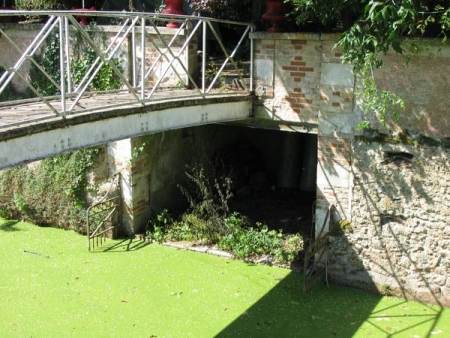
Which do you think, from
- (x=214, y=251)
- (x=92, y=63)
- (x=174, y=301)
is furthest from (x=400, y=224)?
(x=92, y=63)

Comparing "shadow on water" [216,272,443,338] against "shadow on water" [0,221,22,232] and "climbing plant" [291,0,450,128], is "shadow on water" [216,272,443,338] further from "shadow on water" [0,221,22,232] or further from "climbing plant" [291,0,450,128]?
"shadow on water" [0,221,22,232]

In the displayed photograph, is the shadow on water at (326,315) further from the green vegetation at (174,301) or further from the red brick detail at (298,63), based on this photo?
the red brick detail at (298,63)

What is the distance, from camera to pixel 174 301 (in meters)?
7.03

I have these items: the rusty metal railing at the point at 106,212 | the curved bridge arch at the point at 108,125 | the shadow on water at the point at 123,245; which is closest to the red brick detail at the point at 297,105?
the curved bridge arch at the point at 108,125

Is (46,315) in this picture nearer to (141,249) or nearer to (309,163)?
(141,249)

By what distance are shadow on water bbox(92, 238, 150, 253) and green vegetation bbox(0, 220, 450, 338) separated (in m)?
0.06

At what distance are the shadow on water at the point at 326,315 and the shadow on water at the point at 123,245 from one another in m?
2.28

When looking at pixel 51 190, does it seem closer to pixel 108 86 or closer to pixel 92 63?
pixel 108 86

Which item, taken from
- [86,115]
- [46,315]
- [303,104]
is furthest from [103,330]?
[303,104]

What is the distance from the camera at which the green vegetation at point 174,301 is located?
254 inches

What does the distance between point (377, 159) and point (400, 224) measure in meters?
0.83

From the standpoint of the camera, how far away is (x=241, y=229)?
28.1 feet

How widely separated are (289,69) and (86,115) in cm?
317

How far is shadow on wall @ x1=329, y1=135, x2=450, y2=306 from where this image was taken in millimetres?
6887
